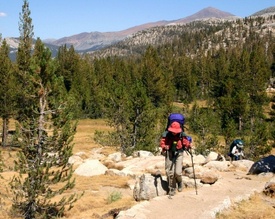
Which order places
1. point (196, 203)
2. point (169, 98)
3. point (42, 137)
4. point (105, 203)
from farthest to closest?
point (169, 98), point (105, 203), point (42, 137), point (196, 203)

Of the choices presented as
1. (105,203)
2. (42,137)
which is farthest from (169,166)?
(105,203)

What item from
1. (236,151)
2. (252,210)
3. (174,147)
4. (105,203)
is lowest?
(236,151)

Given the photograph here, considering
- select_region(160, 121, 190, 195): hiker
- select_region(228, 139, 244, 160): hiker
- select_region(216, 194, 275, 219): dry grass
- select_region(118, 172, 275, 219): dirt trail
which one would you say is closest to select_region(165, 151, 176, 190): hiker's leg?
select_region(160, 121, 190, 195): hiker

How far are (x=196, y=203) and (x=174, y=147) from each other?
6.89ft

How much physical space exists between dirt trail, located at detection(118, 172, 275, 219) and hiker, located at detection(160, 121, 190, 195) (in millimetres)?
775

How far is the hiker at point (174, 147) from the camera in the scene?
12219 mm

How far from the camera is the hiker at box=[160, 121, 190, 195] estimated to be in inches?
481

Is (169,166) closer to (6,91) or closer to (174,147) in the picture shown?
(174,147)

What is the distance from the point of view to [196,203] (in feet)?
40.4

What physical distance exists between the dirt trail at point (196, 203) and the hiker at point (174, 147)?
775 mm

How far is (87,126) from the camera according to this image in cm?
7194

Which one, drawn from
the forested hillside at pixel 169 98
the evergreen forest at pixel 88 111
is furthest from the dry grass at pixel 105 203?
the forested hillside at pixel 169 98

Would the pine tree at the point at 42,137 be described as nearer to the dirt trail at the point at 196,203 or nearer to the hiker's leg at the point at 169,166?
the dirt trail at the point at 196,203

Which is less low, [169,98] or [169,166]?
[169,166]
